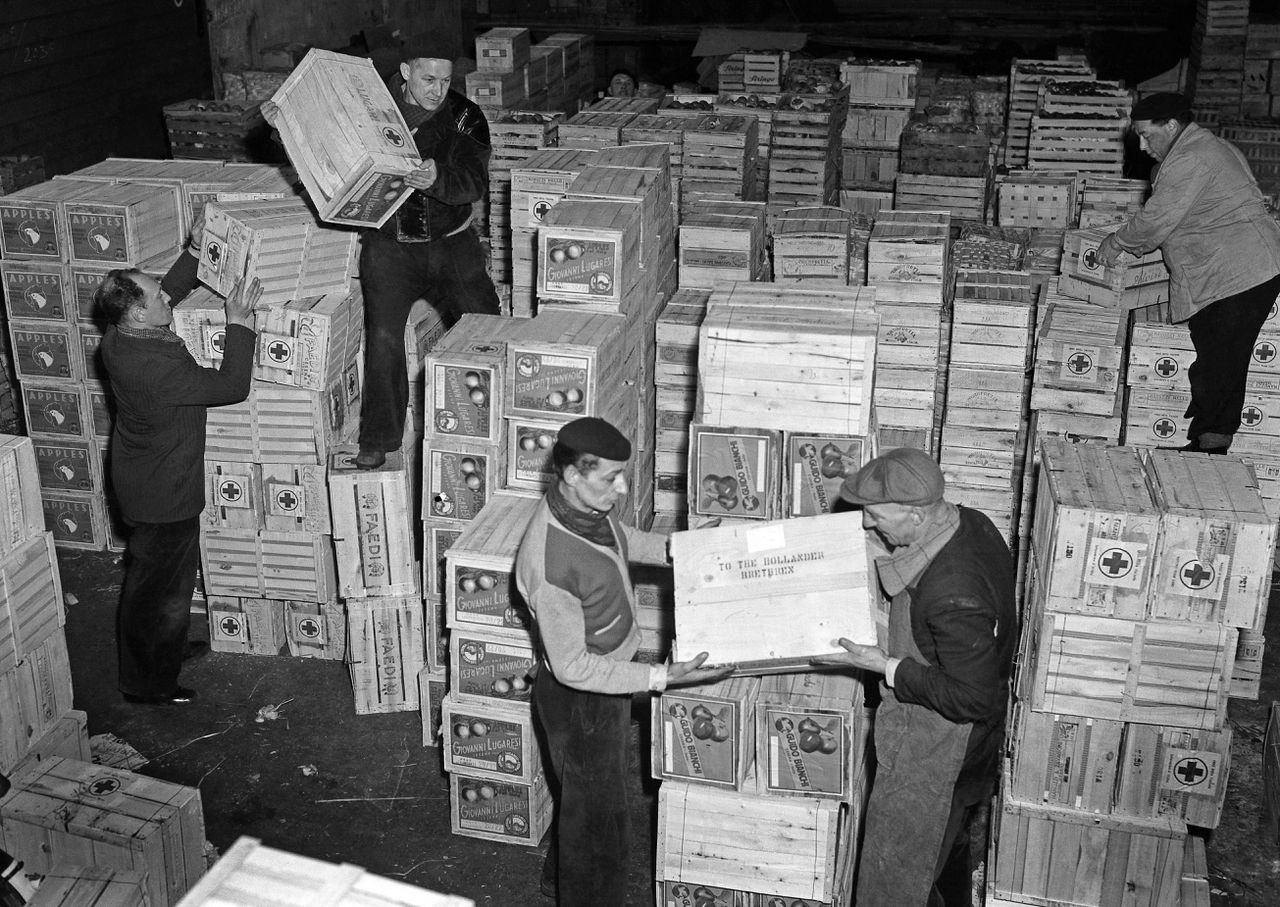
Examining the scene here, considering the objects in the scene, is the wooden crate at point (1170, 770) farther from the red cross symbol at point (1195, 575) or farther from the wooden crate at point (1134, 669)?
the red cross symbol at point (1195, 575)

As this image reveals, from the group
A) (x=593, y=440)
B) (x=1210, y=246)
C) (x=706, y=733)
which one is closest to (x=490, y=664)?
(x=706, y=733)

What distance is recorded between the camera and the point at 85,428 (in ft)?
35.6

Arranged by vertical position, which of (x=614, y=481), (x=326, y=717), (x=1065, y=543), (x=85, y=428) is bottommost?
(x=326, y=717)

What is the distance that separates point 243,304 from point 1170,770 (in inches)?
244

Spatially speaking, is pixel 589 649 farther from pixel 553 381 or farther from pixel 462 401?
pixel 462 401

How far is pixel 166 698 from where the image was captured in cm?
927

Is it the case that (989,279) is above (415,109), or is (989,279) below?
below

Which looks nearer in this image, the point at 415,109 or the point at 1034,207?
the point at 415,109

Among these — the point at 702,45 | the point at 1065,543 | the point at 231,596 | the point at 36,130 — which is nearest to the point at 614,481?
the point at 1065,543

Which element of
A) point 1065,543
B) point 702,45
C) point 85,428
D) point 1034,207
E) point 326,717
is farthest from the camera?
point 702,45

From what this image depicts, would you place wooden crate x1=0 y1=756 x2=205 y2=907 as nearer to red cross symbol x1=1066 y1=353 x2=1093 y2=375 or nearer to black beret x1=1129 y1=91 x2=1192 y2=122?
red cross symbol x1=1066 y1=353 x2=1093 y2=375

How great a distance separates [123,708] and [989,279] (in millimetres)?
7127

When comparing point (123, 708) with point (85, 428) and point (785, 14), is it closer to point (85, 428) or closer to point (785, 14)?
point (85, 428)

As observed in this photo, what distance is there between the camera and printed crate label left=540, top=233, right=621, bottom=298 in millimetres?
8453
